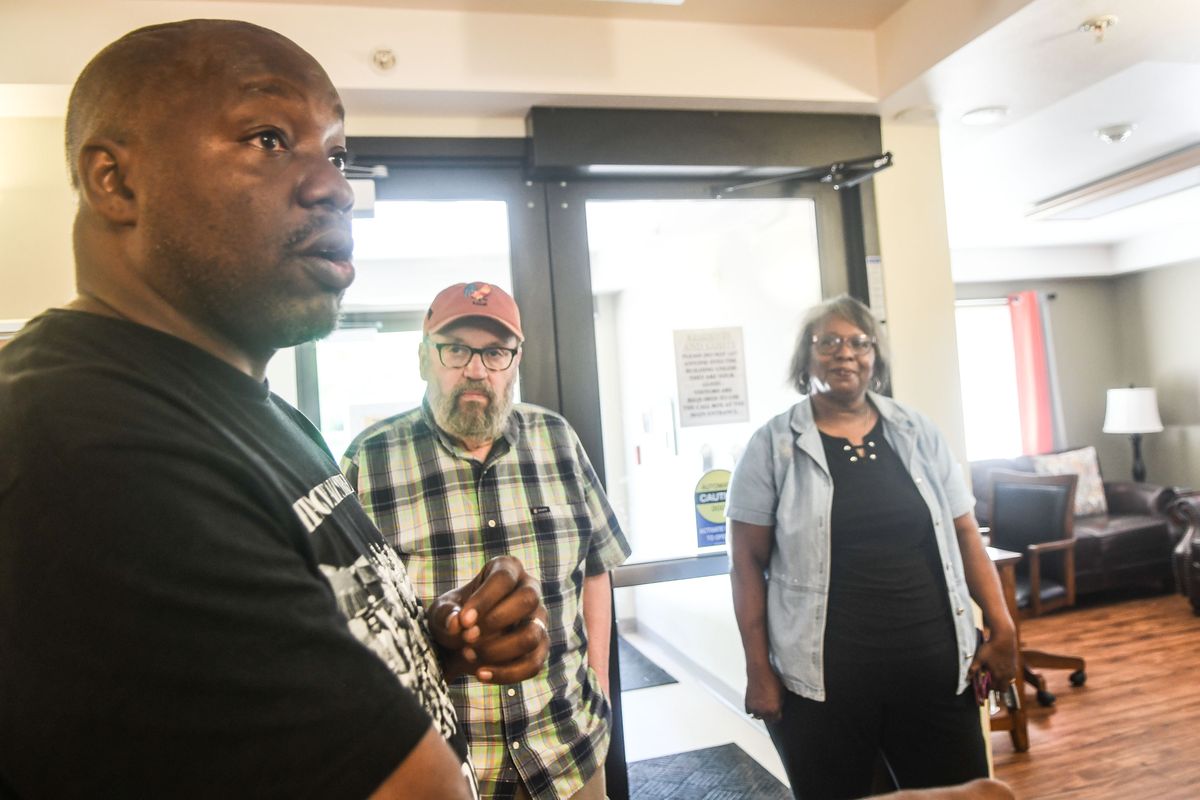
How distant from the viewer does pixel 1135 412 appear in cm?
603

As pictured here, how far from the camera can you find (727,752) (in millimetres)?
2811

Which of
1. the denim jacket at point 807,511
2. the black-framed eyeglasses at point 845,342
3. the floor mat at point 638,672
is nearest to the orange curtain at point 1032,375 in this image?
the floor mat at point 638,672

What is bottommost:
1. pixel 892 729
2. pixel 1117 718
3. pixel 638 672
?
pixel 1117 718

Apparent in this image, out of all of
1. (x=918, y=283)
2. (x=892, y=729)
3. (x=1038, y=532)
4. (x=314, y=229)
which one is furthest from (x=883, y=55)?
(x=1038, y=532)

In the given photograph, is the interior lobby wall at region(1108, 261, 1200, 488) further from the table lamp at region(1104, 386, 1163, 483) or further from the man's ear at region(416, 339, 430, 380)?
the man's ear at region(416, 339, 430, 380)

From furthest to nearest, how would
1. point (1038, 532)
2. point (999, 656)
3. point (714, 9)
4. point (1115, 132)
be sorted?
point (1038, 532) → point (1115, 132) → point (714, 9) → point (999, 656)

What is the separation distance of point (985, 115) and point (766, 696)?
6.15 feet

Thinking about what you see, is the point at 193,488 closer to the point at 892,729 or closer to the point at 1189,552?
the point at 892,729

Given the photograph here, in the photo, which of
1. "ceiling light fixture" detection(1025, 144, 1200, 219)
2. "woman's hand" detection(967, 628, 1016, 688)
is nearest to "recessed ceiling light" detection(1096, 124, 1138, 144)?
"ceiling light fixture" detection(1025, 144, 1200, 219)

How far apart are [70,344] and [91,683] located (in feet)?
0.65

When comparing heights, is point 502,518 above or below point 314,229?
below

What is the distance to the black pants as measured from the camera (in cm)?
161

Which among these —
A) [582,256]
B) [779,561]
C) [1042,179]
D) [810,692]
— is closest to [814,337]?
[779,561]

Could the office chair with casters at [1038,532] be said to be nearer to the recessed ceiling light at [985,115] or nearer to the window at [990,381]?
the window at [990,381]
